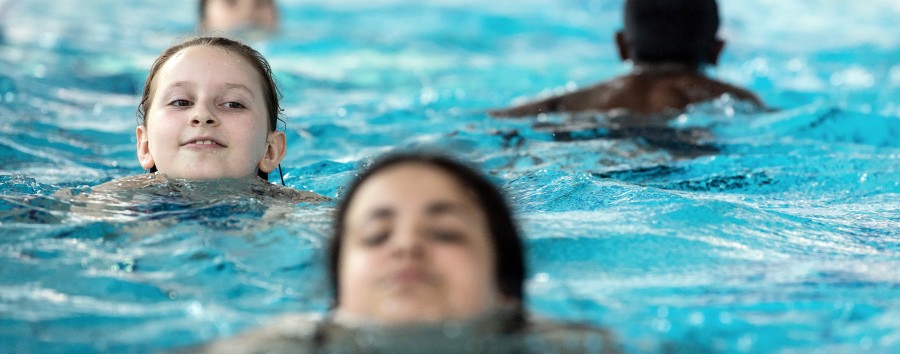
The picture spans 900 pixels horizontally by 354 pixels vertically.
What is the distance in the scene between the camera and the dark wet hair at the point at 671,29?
19.2 feet

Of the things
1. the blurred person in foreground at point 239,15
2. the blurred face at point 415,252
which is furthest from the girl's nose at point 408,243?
the blurred person in foreground at point 239,15

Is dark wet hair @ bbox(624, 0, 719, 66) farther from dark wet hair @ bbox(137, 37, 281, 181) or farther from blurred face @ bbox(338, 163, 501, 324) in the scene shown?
blurred face @ bbox(338, 163, 501, 324)

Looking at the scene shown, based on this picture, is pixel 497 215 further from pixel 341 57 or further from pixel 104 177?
pixel 341 57

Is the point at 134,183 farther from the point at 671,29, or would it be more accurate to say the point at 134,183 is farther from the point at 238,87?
the point at 671,29

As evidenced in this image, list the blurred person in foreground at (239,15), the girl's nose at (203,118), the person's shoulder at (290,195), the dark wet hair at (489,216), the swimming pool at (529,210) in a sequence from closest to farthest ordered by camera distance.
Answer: the dark wet hair at (489,216) < the swimming pool at (529,210) < the girl's nose at (203,118) < the person's shoulder at (290,195) < the blurred person in foreground at (239,15)

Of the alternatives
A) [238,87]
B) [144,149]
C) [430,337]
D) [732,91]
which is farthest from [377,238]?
[732,91]

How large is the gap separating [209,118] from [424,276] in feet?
5.67

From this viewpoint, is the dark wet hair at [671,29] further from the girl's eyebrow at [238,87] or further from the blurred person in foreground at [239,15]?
the blurred person in foreground at [239,15]

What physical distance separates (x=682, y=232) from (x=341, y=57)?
245 inches

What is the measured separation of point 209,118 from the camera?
3746mm

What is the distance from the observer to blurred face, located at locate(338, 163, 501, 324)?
7.32ft

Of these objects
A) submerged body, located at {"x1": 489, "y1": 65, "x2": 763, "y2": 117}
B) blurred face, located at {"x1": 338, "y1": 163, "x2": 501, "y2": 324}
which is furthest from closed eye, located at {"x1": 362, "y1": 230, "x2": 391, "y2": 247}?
submerged body, located at {"x1": 489, "y1": 65, "x2": 763, "y2": 117}

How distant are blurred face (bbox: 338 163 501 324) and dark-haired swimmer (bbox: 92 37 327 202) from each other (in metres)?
1.51

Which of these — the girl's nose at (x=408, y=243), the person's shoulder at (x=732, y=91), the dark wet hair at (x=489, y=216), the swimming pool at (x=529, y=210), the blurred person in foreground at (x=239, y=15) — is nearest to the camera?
the girl's nose at (x=408, y=243)
